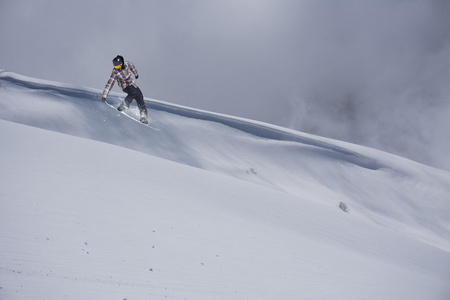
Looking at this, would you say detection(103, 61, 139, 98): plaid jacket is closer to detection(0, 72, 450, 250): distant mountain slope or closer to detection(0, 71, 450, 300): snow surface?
detection(0, 71, 450, 300): snow surface

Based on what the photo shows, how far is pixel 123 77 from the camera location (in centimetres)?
927

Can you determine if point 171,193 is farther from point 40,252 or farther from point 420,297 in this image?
point 420,297

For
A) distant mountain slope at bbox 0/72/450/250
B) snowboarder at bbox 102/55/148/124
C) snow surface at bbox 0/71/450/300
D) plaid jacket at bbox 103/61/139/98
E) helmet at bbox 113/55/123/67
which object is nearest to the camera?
snow surface at bbox 0/71/450/300

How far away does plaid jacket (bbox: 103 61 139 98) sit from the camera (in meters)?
9.09

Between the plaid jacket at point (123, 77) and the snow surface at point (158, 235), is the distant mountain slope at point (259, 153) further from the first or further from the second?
the plaid jacket at point (123, 77)

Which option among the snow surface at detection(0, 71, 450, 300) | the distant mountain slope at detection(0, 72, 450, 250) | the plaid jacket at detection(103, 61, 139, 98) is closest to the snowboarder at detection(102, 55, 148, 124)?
the plaid jacket at detection(103, 61, 139, 98)

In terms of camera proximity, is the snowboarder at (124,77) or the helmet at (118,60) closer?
the helmet at (118,60)

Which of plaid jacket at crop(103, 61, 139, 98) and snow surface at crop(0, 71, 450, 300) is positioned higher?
plaid jacket at crop(103, 61, 139, 98)

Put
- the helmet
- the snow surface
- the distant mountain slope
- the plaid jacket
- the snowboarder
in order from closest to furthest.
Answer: the snow surface < the helmet < the snowboarder < the plaid jacket < the distant mountain slope

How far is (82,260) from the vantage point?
10.5 ft

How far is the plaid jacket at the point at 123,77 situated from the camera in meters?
9.09

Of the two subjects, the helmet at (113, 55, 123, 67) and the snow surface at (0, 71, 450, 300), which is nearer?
the snow surface at (0, 71, 450, 300)

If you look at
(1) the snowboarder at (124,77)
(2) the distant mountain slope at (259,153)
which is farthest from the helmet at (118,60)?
(2) the distant mountain slope at (259,153)

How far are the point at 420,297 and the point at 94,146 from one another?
6.81m
